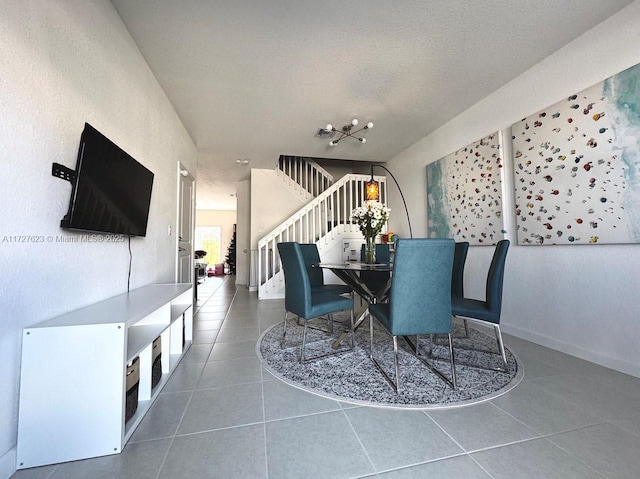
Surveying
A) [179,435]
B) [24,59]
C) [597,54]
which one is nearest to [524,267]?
[597,54]

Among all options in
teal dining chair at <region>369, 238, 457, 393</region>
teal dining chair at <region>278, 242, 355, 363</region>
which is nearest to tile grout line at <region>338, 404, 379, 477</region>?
teal dining chair at <region>369, 238, 457, 393</region>

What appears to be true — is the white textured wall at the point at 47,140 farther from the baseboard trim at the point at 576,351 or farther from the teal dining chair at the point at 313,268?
the baseboard trim at the point at 576,351

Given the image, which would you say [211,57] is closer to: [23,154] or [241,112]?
[241,112]

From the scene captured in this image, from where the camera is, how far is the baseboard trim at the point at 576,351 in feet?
6.25

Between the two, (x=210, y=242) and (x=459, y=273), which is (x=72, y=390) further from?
(x=210, y=242)

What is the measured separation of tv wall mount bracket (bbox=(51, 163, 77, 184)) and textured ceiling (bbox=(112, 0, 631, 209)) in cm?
142

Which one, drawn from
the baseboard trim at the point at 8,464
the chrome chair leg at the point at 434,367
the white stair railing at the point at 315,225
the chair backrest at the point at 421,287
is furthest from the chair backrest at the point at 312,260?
the baseboard trim at the point at 8,464

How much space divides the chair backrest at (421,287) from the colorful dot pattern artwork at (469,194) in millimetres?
1696

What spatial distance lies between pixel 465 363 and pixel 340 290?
1.33 metres

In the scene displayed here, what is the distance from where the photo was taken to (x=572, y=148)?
2.23 m

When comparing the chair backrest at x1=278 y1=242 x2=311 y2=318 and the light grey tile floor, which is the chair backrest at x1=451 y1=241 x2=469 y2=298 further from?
the chair backrest at x1=278 y1=242 x2=311 y2=318

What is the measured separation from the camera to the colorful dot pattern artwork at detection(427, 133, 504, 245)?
2973 millimetres

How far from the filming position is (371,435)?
1307mm

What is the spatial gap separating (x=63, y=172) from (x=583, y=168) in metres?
3.64
